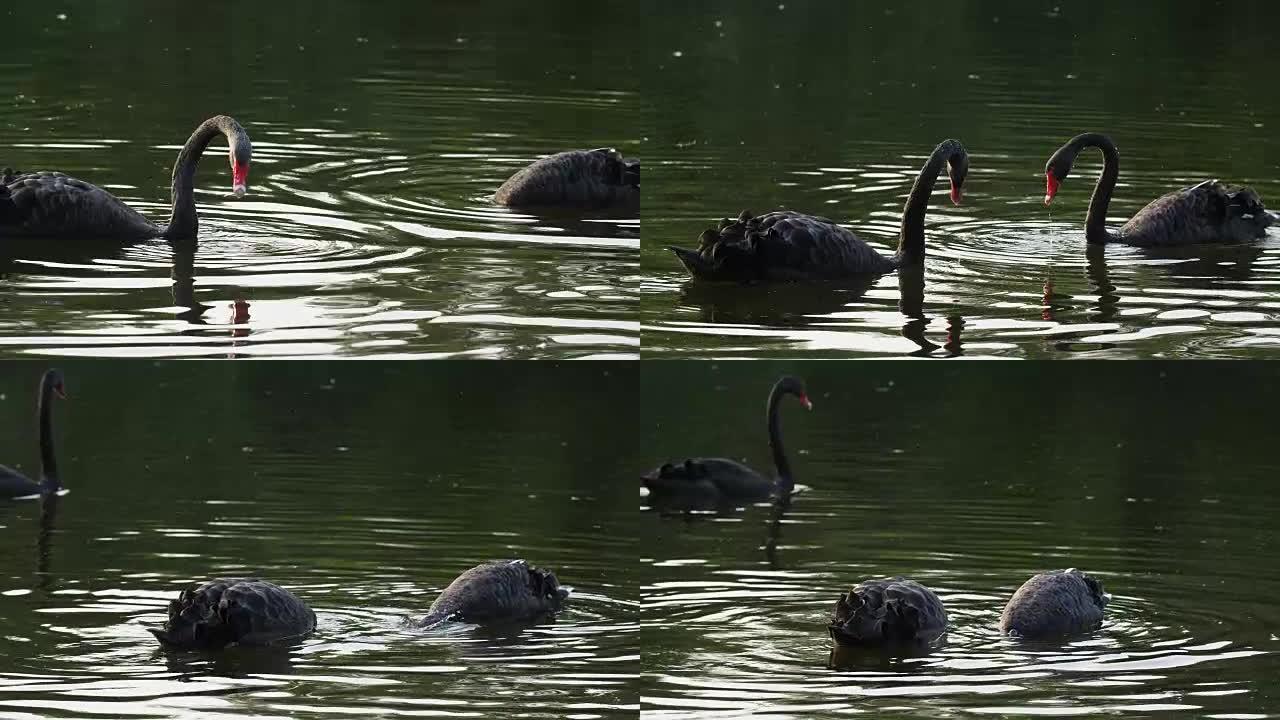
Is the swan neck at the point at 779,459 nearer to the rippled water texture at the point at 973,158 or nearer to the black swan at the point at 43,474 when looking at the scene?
the rippled water texture at the point at 973,158

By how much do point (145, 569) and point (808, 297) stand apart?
2.61 meters

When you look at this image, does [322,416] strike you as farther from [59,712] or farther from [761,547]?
[59,712]

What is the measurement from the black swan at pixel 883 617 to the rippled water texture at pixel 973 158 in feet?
2.47

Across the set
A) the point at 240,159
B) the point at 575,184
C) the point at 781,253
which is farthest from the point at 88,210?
the point at 781,253

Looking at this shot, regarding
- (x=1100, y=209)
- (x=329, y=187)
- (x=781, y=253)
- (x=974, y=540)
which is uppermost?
(x=329, y=187)

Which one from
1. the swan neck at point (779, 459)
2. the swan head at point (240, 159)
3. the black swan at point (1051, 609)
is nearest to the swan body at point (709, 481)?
the swan neck at point (779, 459)

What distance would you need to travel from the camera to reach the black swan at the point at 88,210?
811 cm

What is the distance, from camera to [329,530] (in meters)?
8.79

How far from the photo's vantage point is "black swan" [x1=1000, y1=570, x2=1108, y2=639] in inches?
265

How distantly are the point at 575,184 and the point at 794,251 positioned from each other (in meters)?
1.69

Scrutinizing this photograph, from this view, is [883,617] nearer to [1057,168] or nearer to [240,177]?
[1057,168]

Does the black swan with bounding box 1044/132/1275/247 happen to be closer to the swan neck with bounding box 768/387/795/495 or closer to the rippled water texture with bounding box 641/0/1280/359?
the rippled water texture with bounding box 641/0/1280/359

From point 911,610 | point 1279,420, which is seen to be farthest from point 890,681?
point 1279,420

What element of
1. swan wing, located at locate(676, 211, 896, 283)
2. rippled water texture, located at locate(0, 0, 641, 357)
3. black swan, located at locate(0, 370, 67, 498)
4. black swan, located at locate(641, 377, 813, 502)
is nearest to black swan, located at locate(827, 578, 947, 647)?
rippled water texture, located at locate(0, 0, 641, 357)
